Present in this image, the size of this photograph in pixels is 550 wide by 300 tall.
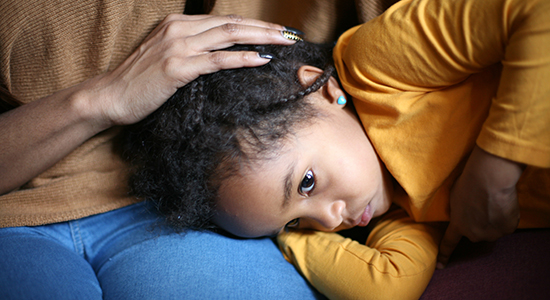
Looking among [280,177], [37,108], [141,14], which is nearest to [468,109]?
[280,177]

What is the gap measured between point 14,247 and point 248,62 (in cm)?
72

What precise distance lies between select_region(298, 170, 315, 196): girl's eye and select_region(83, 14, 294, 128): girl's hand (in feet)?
0.93

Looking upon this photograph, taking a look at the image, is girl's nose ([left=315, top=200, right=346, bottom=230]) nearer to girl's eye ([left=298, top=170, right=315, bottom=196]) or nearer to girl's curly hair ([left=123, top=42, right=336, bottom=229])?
girl's eye ([left=298, top=170, right=315, bottom=196])

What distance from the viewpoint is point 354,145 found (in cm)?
86

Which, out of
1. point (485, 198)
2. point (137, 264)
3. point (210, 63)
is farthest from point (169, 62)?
point (485, 198)

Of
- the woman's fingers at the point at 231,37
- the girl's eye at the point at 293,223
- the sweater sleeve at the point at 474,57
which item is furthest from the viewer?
the girl's eye at the point at 293,223

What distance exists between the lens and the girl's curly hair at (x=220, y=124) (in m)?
0.81

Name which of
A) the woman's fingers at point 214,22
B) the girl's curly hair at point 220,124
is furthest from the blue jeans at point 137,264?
the woman's fingers at point 214,22

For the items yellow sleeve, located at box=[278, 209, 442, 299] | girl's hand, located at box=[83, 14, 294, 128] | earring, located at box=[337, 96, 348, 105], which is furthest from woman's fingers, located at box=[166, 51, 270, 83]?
yellow sleeve, located at box=[278, 209, 442, 299]

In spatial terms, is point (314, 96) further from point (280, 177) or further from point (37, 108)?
point (37, 108)

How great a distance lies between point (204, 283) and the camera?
84 cm

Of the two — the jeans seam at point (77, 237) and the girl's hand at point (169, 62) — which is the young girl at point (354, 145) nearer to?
the girl's hand at point (169, 62)

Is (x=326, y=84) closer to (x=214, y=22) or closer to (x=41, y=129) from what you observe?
(x=214, y=22)

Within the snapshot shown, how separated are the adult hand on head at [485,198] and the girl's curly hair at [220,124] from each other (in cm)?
36
